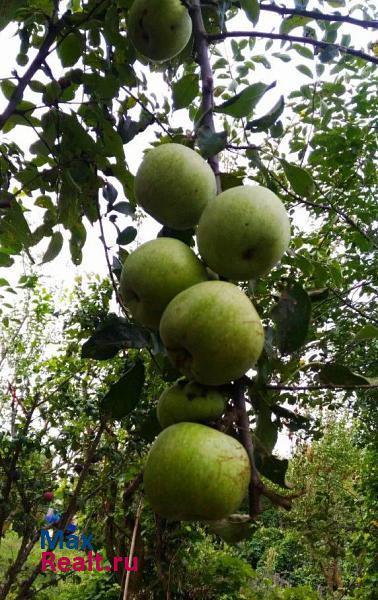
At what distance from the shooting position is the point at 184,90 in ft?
4.74

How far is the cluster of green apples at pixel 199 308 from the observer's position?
745 mm

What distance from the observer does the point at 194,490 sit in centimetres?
73

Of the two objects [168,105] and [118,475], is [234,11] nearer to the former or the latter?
[168,105]

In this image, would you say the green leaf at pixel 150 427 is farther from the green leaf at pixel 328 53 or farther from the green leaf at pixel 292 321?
the green leaf at pixel 328 53

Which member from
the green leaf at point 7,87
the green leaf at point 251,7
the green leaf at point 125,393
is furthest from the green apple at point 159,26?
the green leaf at point 125,393

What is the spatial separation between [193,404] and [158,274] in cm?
24

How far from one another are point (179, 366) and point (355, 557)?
599 cm

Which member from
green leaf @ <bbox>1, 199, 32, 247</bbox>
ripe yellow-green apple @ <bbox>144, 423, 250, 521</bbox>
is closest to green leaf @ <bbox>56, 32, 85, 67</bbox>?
green leaf @ <bbox>1, 199, 32, 247</bbox>

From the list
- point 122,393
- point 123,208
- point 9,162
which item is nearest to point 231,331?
point 122,393

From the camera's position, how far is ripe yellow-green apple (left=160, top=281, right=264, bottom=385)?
2.58 feet

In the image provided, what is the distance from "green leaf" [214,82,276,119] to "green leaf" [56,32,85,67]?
0.90 m

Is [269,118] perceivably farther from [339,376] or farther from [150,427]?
[150,427]

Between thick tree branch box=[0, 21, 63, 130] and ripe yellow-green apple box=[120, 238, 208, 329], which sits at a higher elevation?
thick tree branch box=[0, 21, 63, 130]

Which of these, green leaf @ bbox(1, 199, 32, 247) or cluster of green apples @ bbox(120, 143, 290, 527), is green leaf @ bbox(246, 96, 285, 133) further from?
green leaf @ bbox(1, 199, 32, 247)
